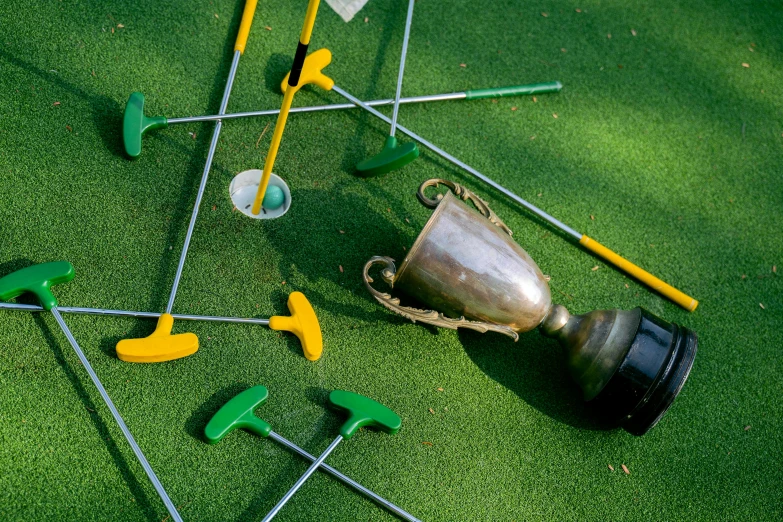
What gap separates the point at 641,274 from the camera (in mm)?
2658

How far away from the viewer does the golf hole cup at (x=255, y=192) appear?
8.09 feet

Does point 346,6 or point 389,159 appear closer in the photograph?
point 346,6

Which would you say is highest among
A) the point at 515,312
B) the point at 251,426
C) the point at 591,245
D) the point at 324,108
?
the point at 324,108

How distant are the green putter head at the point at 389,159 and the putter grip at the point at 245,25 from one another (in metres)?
0.68

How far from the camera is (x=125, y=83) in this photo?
2.56 meters

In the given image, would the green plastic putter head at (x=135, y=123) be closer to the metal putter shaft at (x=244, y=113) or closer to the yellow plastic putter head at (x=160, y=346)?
the metal putter shaft at (x=244, y=113)

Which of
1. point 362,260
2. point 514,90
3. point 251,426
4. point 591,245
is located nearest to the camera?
point 251,426

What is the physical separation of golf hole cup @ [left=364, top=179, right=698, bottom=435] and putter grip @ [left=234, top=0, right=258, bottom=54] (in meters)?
1.02

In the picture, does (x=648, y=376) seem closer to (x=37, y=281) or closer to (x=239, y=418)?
(x=239, y=418)

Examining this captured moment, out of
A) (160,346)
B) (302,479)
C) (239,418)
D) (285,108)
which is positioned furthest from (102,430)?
(285,108)

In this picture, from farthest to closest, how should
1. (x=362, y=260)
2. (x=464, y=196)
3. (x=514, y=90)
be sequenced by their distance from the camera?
(x=514, y=90) < (x=362, y=260) < (x=464, y=196)

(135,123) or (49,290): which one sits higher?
(135,123)

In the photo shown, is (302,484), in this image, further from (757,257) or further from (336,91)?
(757,257)

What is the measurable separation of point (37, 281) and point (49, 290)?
0.05 metres
